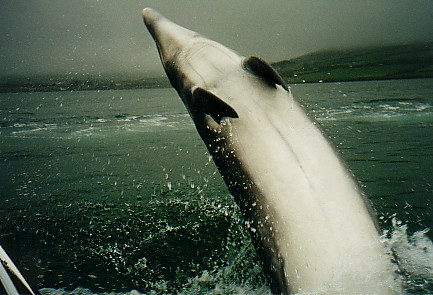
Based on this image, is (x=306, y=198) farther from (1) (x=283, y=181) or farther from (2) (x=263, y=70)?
(2) (x=263, y=70)

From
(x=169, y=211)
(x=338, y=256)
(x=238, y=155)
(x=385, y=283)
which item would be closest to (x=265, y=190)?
(x=238, y=155)

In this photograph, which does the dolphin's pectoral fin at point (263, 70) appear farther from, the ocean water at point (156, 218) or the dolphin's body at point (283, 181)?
the ocean water at point (156, 218)

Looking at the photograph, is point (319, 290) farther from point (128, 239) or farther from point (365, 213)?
point (128, 239)

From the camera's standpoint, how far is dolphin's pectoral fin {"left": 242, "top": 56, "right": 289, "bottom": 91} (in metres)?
5.11

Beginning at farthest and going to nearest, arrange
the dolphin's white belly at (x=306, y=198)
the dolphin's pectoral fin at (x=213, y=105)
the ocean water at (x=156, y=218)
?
the ocean water at (x=156, y=218) → the dolphin's pectoral fin at (x=213, y=105) → the dolphin's white belly at (x=306, y=198)

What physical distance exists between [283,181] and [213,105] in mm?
1199

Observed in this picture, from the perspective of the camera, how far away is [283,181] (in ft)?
15.6

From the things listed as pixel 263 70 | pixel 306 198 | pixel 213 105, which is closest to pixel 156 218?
pixel 213 105

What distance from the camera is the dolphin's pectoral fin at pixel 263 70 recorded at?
5.11 meters

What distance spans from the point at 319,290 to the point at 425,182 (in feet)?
29.3

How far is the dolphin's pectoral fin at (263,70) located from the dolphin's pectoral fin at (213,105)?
0.63 metres

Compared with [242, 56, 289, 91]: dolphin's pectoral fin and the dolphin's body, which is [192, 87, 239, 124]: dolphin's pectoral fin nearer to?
the dolphin's body

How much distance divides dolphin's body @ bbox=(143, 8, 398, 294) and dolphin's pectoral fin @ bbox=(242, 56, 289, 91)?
0.02 meters

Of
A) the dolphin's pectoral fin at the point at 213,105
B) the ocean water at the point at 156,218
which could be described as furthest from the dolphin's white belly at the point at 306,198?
the ocean water at the point at 156,218
